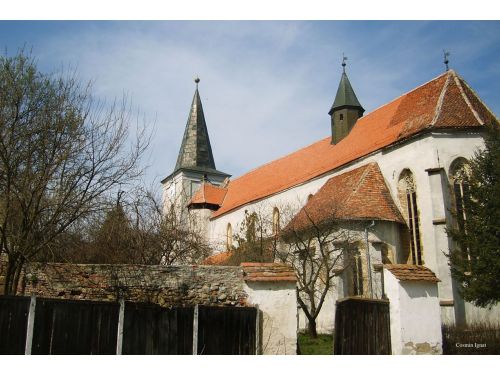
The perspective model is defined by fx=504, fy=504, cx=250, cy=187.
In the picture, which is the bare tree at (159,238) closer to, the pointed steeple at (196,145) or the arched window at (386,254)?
the arched window at (386,254)

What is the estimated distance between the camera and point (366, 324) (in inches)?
345

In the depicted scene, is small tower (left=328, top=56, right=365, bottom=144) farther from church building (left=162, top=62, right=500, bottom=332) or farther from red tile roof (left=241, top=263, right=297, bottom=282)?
red tile roof (left=241, top=263, right=297, bottom=282)

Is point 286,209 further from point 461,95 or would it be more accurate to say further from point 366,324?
point 366,324

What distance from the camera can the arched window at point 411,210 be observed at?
17.9 meters

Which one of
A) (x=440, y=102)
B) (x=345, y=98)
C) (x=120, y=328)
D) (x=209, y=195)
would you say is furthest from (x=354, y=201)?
(x=209, y=195)

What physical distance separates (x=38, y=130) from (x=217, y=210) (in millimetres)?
24510

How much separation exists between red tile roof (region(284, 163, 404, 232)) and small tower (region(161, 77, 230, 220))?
57.4 ft

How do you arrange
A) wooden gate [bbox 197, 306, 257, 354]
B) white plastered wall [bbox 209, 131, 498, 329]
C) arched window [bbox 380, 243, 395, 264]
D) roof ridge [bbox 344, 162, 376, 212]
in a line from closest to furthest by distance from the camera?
wooden gate [bbox 197, 306, 257, 354] < white plastered wall [bbox 209, 131, 498, 329] < arched window [bbox 380, 243, 395, 264] < roof ridge [bbox 344, 162, 376, 212]

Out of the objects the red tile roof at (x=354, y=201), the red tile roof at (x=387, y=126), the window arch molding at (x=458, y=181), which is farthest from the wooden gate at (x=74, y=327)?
the red tile roof at (x=387, y=126)

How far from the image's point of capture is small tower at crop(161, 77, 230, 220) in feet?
124

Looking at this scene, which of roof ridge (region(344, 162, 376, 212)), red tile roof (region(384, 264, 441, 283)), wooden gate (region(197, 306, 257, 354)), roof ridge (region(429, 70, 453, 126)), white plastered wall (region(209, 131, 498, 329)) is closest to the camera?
wooden gate (region(197, 306, 257, 354))

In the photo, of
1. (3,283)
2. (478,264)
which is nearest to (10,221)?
(3,283)

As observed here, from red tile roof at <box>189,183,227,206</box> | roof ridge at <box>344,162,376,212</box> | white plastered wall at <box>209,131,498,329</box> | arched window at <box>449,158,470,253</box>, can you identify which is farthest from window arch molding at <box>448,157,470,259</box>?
red tile roof at <box>189,183,227,206</box>

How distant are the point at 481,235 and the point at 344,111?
13.1m
